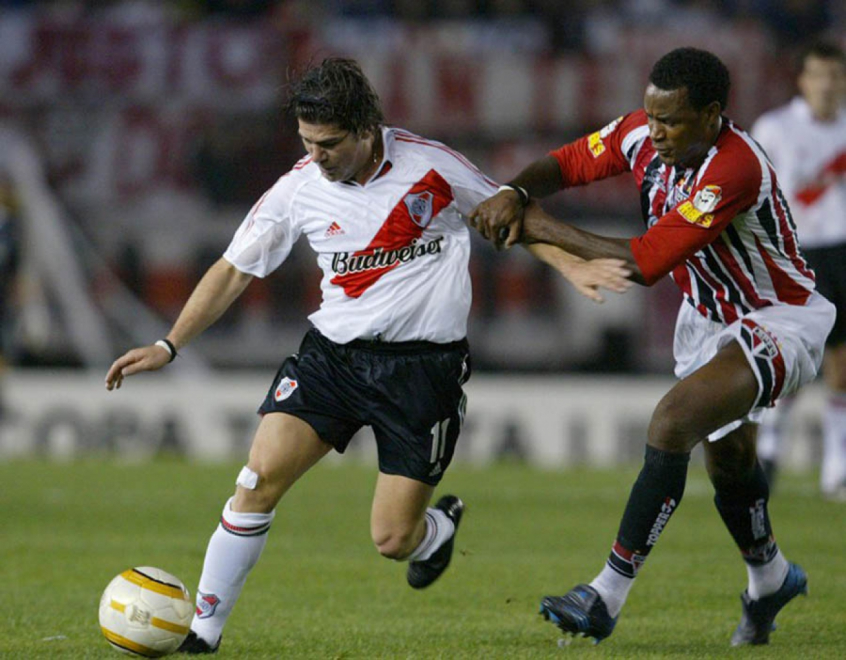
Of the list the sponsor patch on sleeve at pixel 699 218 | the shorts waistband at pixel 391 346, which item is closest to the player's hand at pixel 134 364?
the shorts waistband at pixel 391 346

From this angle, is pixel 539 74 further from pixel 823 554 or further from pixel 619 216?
pixel 823 554

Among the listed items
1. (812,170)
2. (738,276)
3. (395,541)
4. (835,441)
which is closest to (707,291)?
(738,276)

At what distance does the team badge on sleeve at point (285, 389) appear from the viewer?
5113mm

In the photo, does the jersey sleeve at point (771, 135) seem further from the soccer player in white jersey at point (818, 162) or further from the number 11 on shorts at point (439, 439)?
the number 11 on shorts at point (439, 439)


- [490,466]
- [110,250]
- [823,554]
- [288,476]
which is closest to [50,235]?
[110,250]

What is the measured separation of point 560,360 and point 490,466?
4.23ft

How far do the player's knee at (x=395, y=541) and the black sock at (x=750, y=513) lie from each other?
110 cm

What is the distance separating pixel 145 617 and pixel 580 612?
138 cm

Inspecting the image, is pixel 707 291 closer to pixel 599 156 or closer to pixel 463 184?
pixel 599 156

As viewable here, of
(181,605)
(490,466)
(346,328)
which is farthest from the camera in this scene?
(490,466)

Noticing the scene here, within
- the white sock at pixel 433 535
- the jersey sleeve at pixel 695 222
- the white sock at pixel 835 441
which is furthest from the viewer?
the white sock at pixel 835 441

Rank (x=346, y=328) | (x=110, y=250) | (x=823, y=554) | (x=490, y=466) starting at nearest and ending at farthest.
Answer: (x=346, y=328) < (x=823, y=554) < (x=490, y=466) < (x=110, y=250)

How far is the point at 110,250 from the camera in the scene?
14.4m

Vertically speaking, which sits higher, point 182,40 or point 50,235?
point 182,40
